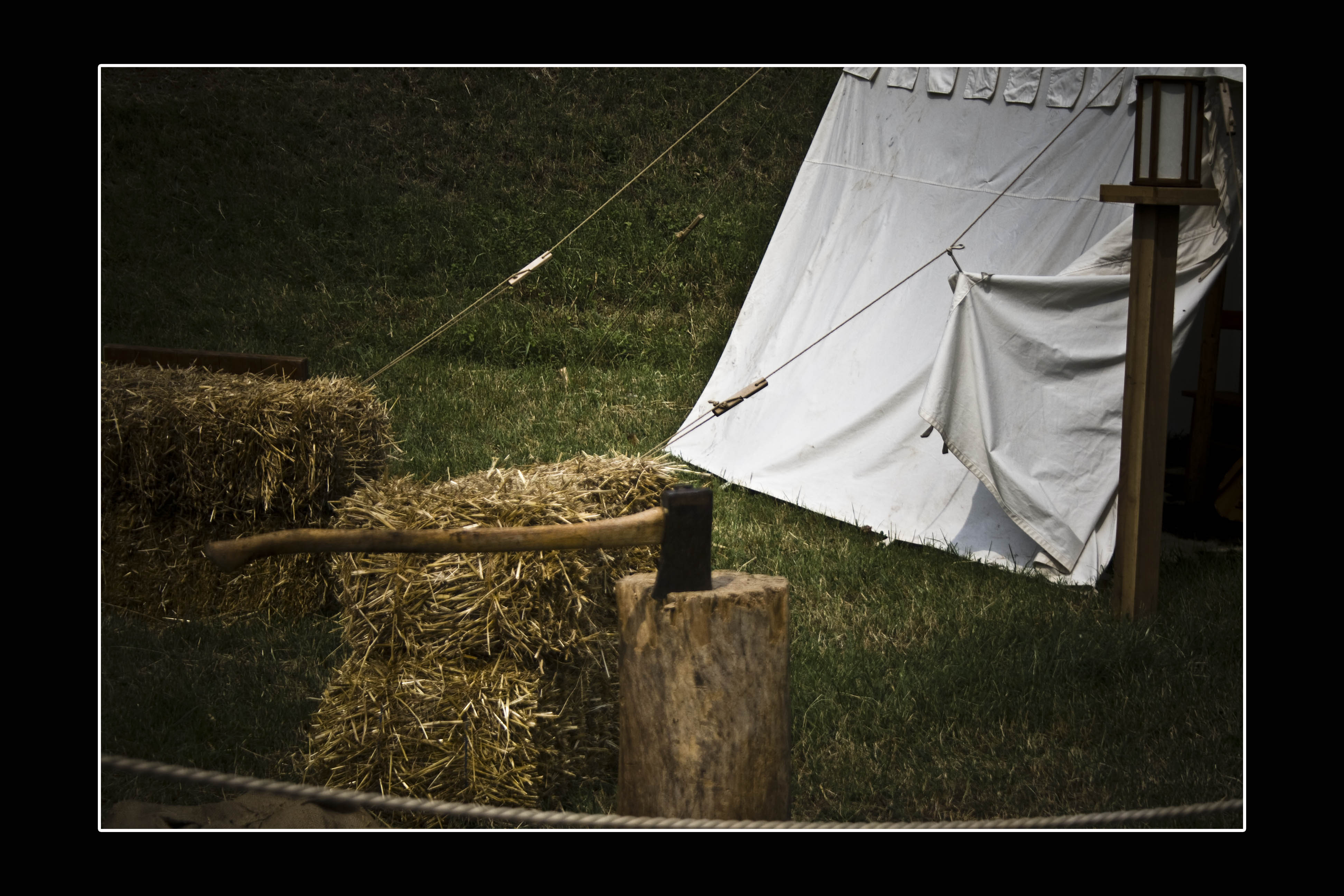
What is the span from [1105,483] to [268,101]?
7661mm

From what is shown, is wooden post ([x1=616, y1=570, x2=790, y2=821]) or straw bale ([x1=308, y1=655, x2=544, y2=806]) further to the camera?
straw bale ([x1=308, y1=655, x2=544, y2=806])

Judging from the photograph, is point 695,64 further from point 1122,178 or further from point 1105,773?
point 1122,178

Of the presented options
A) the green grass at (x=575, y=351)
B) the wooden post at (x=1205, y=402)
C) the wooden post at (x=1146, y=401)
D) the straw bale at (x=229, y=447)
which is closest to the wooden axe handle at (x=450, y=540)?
the green grass at (x=575, y=351)

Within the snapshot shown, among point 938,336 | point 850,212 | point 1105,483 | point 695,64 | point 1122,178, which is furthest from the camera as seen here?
point 850,212

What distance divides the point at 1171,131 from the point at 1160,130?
4 centimetres

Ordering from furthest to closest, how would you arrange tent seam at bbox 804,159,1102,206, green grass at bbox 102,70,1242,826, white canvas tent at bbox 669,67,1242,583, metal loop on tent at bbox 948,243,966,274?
tent seam at bbox 804,159,1102,206
metal loop on tent at bbox 948,243,966,274
white canvas tent at bbox 669,67,1242,583
green grass at bbox 102,70,1242,826

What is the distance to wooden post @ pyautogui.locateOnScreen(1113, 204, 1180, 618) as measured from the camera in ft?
12.0

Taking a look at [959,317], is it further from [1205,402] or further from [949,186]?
[1205,402]

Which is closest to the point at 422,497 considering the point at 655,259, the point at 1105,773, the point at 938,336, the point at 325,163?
the point at 1105,773

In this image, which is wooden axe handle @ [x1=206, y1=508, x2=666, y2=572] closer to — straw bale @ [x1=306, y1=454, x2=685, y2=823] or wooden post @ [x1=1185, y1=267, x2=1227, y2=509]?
straw bale @ [x1=306, y1=454, x2=685, y2=823]

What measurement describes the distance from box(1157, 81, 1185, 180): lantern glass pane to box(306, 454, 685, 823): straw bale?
2223 millimetres

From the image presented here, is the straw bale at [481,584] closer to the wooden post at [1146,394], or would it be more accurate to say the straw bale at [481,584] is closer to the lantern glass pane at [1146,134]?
the wooden post at [1146,394]

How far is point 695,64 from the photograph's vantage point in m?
2.29

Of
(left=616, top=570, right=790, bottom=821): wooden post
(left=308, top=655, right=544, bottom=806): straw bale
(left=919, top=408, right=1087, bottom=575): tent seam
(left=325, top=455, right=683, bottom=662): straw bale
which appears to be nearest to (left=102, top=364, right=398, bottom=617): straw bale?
(left=325, top=455, right=683, bottom=662): straw bale
